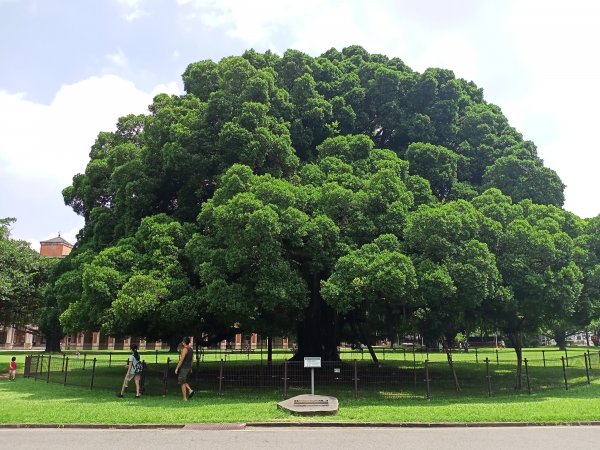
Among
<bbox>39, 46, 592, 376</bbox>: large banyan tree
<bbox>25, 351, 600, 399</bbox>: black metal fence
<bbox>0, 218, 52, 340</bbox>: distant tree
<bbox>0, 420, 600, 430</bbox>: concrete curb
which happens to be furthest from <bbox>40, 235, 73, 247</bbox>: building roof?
<bbox>0, 420, 600, 430</bbox>: concrete curb

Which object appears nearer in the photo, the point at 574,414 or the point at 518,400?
the point at 574,414

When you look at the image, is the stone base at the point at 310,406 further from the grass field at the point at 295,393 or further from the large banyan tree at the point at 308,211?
the large banyan tree at the point at 308,211

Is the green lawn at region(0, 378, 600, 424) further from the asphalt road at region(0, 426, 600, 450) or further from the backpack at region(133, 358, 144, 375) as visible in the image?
the backpack at region(133, 358, 144, 375)

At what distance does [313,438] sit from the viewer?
9.57 meters

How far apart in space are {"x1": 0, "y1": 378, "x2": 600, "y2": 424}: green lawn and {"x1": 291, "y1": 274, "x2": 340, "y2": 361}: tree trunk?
591 centimetres

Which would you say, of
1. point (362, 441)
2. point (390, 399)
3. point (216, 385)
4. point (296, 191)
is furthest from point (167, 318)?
point (362, 441)

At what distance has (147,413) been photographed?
12.0 m

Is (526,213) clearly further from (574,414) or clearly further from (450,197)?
(574,414)

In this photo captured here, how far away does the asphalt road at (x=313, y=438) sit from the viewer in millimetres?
8812

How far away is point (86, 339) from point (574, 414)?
76168 mm

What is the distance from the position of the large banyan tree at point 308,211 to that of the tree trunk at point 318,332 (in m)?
0.09

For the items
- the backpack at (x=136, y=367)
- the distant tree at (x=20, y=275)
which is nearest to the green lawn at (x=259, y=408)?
the backpack at (x=136, y=367)

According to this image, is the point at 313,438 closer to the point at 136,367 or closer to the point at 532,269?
the point at 136,367

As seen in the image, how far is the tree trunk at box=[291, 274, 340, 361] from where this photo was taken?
22.5m
